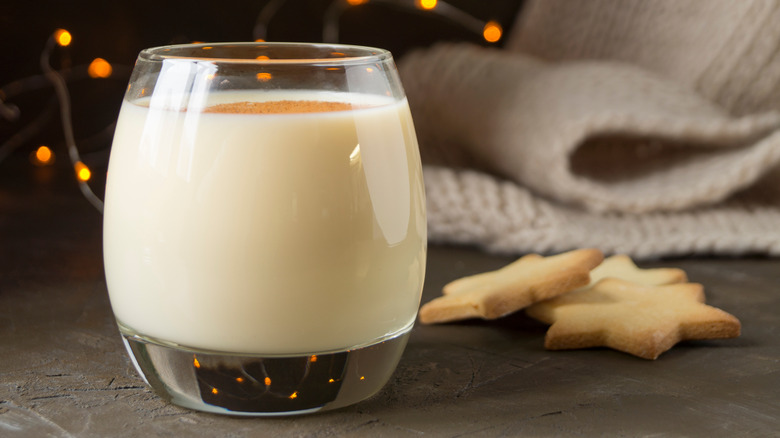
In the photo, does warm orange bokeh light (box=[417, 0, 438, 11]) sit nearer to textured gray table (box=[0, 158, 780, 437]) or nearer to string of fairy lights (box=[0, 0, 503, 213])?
string of fairy lights (box=[0, 0, 503, 213])

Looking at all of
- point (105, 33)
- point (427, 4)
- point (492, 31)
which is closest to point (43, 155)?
point (105, 33)

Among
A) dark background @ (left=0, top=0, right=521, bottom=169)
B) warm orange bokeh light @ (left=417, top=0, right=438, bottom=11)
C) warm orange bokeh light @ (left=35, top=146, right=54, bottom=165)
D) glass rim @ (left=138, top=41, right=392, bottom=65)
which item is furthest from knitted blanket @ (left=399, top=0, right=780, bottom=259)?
warm orange bokeh light @ (left=35, top=146, right=54, bottom=165)

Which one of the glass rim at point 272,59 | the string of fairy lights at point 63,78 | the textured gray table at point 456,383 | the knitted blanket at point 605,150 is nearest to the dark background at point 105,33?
the string of fairy lights at point 63,78

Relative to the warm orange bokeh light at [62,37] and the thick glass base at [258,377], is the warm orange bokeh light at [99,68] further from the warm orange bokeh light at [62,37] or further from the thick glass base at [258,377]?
the thick glass base at [258,377]

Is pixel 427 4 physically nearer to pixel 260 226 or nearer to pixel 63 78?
pixel 63 78

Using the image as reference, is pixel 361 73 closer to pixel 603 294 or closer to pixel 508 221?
pixel 603 294

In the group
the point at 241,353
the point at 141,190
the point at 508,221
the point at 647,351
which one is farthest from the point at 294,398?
the point at 508,221
